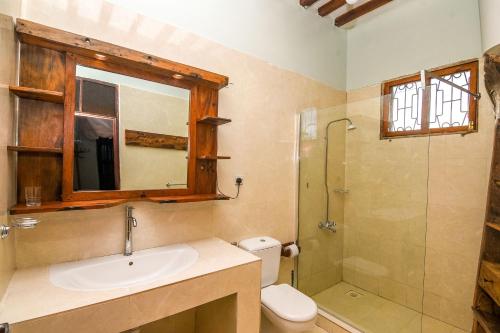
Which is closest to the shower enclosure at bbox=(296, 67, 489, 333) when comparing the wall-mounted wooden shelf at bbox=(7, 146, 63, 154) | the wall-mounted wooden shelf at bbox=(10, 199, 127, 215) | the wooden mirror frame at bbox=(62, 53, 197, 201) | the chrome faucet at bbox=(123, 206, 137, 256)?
the wooden mirror frame at bbox=(62, 53, 197, 201)

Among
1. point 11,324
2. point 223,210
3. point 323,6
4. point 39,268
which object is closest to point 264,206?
point 223,210

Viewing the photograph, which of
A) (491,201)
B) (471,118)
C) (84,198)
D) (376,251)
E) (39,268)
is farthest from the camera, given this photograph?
(376,251)

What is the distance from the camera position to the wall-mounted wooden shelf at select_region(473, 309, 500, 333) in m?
1.58

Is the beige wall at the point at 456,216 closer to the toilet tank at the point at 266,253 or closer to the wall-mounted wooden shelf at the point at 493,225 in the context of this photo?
the wall-mounted wooden shelf at the point at 493,225

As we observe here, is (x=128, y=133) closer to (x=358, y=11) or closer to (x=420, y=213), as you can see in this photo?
(x=420, y=213)

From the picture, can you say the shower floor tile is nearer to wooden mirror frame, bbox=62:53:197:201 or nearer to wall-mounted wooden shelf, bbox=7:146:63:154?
wooden mirror frame, bbox=62:53:197:201

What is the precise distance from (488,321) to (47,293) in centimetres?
252

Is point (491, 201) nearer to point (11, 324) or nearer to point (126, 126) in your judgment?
point (126, 126)

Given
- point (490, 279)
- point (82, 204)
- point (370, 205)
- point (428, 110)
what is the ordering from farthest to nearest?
point (370, 205) → point (428, 110) → point (490, 279) → point (82, 204)

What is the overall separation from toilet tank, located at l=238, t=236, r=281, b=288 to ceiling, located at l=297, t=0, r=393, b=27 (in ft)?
7.40

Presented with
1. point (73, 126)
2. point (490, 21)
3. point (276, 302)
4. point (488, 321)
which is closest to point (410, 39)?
point (490, 21)

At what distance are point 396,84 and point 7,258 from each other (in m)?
3.14

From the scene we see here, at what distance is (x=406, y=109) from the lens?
2.37 meters

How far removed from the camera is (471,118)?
2.06 metres
